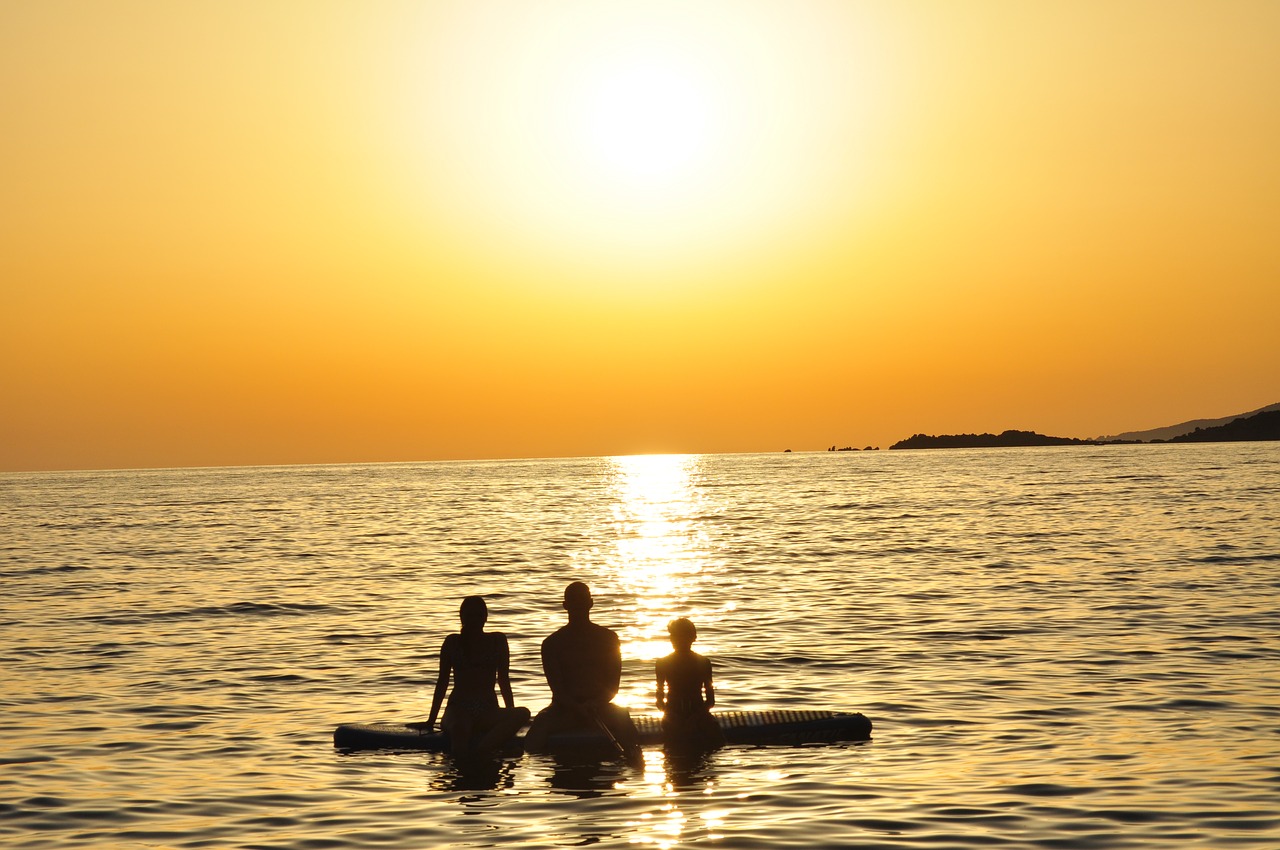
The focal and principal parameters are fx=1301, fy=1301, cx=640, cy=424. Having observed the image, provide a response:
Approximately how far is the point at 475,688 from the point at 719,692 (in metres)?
6.24

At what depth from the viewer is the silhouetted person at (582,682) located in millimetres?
16766

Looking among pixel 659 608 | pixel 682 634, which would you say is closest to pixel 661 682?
pixel 682 634

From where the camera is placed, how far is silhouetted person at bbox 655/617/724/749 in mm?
16984

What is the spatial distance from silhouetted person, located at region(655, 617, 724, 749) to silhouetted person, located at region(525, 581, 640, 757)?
1.83 ft

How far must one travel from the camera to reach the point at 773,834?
1308 cm

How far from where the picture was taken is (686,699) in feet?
56.2

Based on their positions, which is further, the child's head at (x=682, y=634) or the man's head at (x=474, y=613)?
the child's head at (x=682, y=634)

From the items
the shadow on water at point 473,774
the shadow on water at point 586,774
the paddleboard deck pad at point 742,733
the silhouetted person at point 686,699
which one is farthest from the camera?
the paddleboard deck pad at point 742,733

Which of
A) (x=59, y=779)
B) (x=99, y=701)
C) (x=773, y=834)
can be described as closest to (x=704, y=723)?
(x=773, y=834)

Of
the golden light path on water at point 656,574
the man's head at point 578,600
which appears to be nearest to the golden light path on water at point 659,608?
the golden light path on water at point 656,574

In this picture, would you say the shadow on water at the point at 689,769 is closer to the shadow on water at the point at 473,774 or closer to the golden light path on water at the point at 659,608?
the golden light path on water at the point at 659,608

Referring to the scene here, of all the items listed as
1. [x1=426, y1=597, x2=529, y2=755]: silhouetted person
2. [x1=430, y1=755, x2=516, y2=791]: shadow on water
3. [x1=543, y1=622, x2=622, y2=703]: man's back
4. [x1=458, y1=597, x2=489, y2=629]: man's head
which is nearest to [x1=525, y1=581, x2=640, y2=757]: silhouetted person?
[x1=543, y1=622, x2=622, y2=703]: man's back

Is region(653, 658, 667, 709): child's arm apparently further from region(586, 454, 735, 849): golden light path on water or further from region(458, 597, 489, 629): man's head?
region(458, 597, 489, 629): man's head

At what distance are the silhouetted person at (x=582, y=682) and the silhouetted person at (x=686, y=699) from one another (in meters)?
0.56
